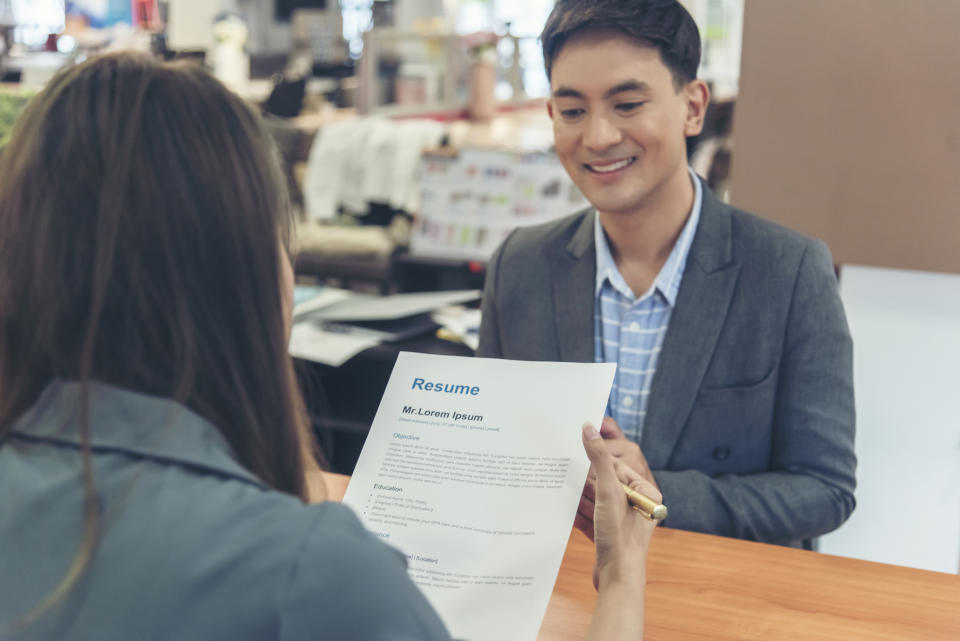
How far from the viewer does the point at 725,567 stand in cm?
107

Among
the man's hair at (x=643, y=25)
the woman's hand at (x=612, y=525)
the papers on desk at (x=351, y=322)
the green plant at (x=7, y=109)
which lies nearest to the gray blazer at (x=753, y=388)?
the man's hair at (x=643, y=25)

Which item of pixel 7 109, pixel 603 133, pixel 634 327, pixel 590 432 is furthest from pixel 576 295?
pixel 7 109

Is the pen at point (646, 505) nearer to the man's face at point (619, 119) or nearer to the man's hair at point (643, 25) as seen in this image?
the man's face at point (619, 119)

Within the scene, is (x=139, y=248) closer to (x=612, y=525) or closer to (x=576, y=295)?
(x=612, y=525)

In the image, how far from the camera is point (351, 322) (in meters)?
2.34

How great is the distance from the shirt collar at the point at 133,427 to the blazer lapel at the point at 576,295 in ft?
2.93

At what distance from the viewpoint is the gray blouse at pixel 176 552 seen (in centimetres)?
57

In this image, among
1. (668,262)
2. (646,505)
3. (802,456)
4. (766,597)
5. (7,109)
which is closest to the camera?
(646,505)

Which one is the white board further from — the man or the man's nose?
the man's nose

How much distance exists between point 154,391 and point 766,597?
71 centimetres

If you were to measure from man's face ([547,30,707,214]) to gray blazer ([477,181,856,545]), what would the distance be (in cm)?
13

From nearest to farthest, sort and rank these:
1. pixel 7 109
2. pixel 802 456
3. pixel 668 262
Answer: pixel 802 456, pixel 668 262, pixel 7 109

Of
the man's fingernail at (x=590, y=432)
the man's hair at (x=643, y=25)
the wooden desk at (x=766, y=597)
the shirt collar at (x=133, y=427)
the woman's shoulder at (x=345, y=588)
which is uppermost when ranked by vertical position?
the man's hair at (x=643, y=25)

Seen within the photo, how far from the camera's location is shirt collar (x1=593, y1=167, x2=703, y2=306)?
1.42 metres
